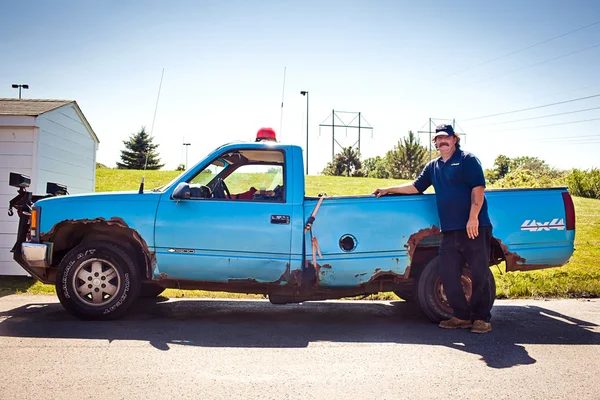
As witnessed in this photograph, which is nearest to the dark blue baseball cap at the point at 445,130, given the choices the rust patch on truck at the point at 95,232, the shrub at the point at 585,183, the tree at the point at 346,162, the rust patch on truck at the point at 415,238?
the rust patch on truck at the point at 415,238

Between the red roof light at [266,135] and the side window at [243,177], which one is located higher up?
the red roof light at [266,135]

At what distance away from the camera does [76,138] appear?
1048 cm

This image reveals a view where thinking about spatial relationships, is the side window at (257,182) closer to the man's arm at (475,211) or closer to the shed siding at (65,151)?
the man's arm at (475,211)

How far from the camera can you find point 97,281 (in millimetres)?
5520

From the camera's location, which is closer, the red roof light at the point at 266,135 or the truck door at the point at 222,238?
the truck door at the point at 222,238

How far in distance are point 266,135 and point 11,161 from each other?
17.7 ft

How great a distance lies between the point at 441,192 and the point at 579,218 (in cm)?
1703

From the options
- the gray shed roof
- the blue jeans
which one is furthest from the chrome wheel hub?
the gray shed roof

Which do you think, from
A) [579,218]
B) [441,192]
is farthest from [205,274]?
[579,218]

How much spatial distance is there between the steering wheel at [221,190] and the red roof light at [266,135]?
26.3 inches

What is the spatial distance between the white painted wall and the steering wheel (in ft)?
15.4

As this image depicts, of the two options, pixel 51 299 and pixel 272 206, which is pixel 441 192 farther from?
pixel 51 299

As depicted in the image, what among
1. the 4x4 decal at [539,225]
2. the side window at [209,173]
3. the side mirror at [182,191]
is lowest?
the 4x4 decal at [539,225]

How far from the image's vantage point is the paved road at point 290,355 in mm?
3412
